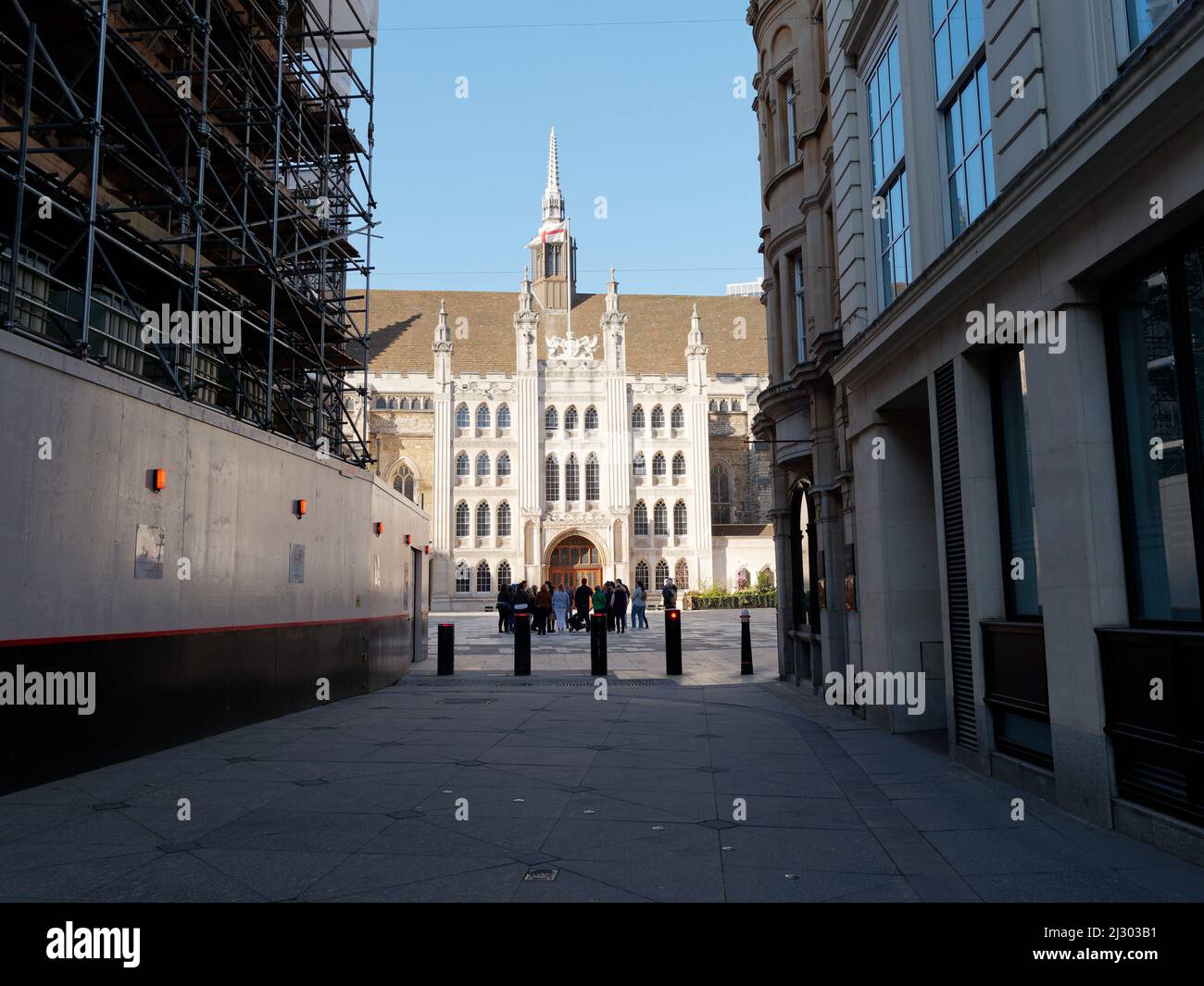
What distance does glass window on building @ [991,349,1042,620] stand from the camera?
775cm

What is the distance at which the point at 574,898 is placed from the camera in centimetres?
472

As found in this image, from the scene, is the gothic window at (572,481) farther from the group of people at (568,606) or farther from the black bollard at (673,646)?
the black bollard at (673,646)

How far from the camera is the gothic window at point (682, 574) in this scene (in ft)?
196

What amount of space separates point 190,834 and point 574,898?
2755mm

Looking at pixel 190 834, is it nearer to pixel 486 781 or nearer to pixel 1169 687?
pixel 486 781

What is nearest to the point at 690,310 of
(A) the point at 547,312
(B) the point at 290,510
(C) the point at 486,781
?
(A) the point at 547,312

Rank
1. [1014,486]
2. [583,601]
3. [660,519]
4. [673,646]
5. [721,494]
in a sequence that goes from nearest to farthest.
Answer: [1014,486]
[673,646]
[583,601]
[660,519]
[721,494]

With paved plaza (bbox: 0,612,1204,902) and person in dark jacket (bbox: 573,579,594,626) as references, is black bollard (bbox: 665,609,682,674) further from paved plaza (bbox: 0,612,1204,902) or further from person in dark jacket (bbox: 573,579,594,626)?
person in dark jacket (bbox: 573,579,594,626)

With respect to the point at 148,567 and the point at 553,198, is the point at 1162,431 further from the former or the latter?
the point at 553,198
